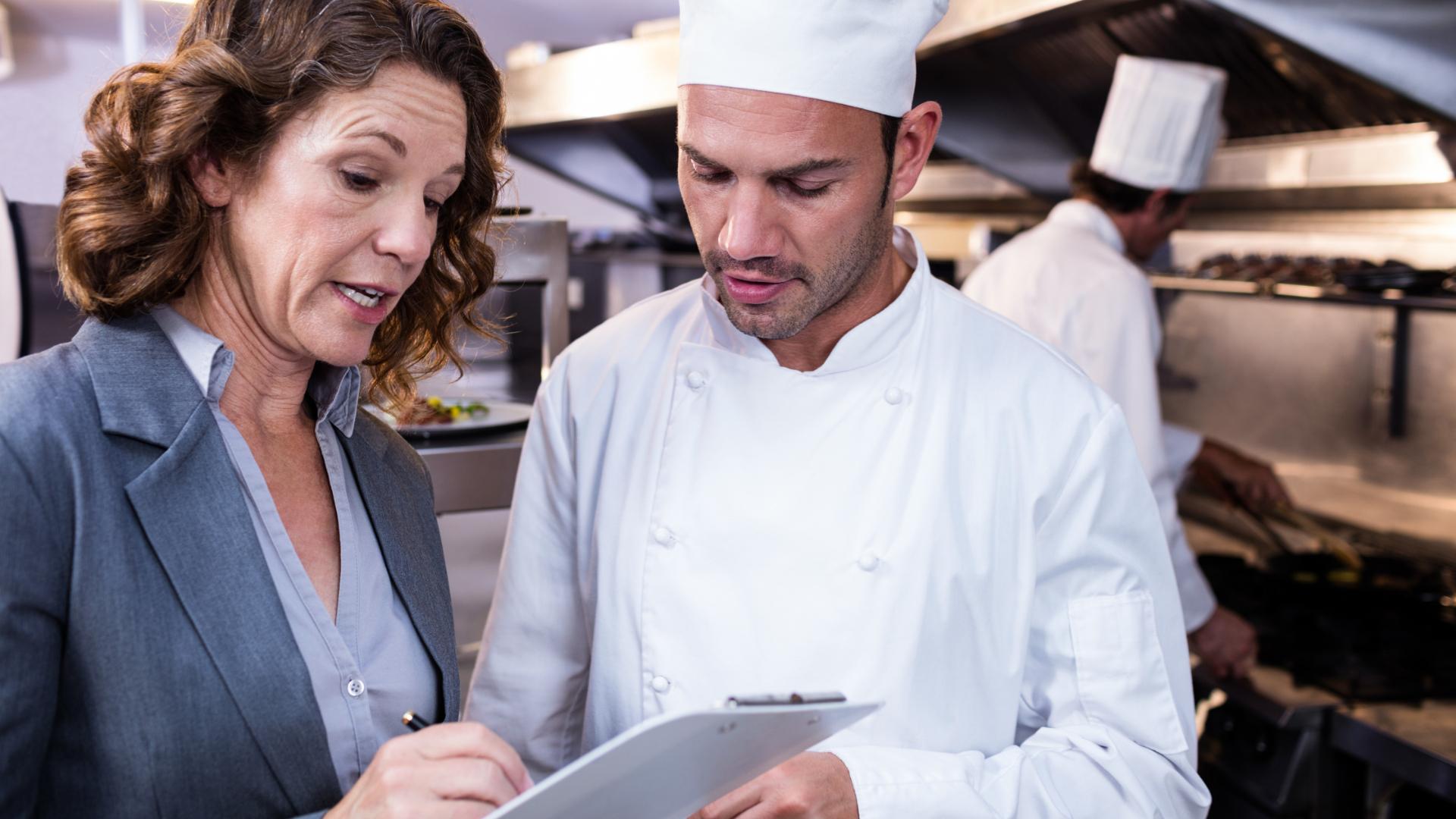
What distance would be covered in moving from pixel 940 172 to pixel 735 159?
140 inches

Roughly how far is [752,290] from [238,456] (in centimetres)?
55

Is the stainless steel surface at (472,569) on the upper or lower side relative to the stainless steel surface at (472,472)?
lower

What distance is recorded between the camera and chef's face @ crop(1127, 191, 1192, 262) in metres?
3.11

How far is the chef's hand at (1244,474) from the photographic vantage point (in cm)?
305

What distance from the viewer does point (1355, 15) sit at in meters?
2.22

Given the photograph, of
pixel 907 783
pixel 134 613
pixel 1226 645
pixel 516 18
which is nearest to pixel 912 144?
pixel 907 783

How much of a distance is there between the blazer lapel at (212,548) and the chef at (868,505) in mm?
430

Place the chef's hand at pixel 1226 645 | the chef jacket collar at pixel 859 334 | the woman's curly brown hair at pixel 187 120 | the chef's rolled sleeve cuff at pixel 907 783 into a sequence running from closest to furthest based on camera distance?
1. the woman's curly brown hair at pixel 187 120
2. the chef's rolled sleeve cuff at pixel 907 783
3. the chef jacket collar at pixel 859 334
4. the chef's hand at pixel 1226 645

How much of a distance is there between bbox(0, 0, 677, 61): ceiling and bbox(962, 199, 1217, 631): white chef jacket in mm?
1643

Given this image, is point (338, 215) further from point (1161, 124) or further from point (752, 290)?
point (1161, 124)

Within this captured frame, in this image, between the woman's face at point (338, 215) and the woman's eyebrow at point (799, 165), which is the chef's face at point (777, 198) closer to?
the woman's eyebrow at point (799, 165)

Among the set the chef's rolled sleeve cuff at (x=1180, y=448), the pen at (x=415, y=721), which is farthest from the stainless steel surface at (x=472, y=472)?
the chef's rolled sleeve cuff at (x=1180, y=448)

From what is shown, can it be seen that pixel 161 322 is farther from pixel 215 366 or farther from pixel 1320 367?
pixel 1320 367

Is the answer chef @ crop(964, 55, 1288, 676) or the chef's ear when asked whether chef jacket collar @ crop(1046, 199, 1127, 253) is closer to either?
chef @ crop(964, 55, 1288, 676)
